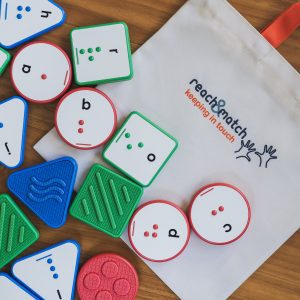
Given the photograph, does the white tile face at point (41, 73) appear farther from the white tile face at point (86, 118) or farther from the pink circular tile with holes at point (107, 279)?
the pink circular tile with holes at point (107, 279)

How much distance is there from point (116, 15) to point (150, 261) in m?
0.34

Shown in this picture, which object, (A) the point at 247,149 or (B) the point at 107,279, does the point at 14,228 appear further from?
(A) the point at 247,149

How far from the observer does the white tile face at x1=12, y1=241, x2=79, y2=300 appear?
0.57 metres

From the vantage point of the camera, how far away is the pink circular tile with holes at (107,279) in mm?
573

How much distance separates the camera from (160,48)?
56 centimetres

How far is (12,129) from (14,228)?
14 centimetres

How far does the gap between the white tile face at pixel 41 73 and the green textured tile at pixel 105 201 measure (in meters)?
0.12

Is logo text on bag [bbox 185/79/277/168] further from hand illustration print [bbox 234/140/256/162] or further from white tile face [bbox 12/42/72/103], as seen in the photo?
white tile face [bbox 12/42/72/103]

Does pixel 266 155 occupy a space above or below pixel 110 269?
above

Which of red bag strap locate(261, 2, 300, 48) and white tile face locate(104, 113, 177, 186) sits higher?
red bag strap locate(261, 2, 300, 48)

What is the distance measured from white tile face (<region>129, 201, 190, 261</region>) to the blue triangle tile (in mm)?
98

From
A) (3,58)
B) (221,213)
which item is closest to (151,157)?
(221,213)

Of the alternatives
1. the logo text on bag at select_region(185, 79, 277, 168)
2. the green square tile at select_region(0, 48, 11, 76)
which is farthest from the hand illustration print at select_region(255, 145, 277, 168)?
the green square tile at select_region(0, 48, 11, 76)

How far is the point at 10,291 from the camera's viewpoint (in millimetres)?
578
